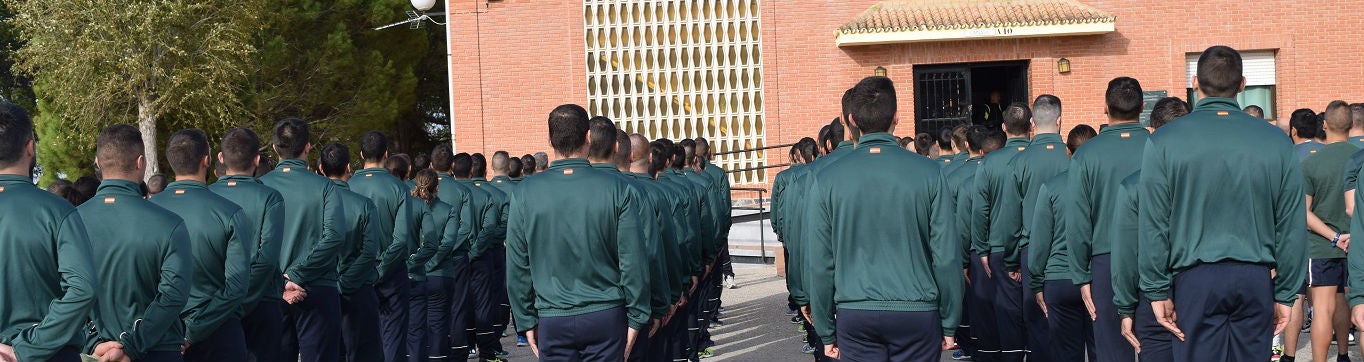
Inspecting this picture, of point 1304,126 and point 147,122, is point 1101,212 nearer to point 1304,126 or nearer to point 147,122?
point 1304,126

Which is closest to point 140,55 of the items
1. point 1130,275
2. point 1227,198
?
point 1130,275

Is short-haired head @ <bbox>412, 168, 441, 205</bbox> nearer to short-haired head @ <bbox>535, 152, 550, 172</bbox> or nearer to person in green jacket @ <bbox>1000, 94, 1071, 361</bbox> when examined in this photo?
short-haired head @ <bbox>535, 152, 550, 172</bbox>

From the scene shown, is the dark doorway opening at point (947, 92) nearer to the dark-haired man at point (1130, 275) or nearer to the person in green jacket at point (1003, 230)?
the person in green jacket at point (1003, 230)

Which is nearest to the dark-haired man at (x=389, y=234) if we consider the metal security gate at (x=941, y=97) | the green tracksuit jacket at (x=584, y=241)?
the green tracksuit jacket at (x=584, y=241)

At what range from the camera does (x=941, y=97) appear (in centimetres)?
2453

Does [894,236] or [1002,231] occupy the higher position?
[894,236]

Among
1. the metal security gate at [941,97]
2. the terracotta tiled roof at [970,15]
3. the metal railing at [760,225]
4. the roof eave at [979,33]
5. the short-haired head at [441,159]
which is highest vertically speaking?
the terracotta tiled roof at [970,15]

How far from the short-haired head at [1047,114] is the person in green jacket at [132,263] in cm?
462

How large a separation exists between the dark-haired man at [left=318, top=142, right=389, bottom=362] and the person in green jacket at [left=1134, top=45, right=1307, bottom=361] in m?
4.46

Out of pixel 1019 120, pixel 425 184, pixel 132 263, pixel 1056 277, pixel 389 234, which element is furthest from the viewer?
pixel 425 184

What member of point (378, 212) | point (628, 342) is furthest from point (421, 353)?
point (628, 342)

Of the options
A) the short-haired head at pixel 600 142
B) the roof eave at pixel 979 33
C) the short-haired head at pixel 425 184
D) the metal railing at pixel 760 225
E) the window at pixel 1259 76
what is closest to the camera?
the short-haired head at pixel 600 142

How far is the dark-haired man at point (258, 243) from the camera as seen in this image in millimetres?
Result: 6555

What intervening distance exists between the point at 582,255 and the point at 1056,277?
2706 millimetres
